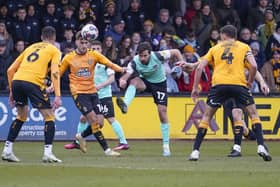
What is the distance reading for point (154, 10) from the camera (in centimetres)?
2738

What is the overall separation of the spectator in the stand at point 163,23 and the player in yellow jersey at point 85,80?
8563 mm

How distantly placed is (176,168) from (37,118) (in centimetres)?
892

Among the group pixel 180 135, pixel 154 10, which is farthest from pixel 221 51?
pixel 154 10

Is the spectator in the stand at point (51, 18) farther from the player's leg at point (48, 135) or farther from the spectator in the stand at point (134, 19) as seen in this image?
the player's leg at point (48, 135)

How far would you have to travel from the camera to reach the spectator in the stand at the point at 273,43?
1038 inches

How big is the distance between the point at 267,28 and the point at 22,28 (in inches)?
285

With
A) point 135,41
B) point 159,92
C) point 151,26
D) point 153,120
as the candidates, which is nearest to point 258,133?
point 159,92

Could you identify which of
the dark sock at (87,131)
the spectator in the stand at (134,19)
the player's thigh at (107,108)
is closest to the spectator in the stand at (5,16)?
the spectator in the stand at (134,19)

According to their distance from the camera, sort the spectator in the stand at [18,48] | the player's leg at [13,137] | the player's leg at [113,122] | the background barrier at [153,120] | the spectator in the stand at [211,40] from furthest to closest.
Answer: the spectator in the stand at [211,40], the spectator in the stand at [18,48], the background barrier at [153,120], the player's leg at [113,122], the player's leg at [13,137]

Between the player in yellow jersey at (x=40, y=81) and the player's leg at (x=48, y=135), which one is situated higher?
the player in yellow jersey at (x=40, y=81)

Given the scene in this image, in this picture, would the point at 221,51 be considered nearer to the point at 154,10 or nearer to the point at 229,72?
the point at 229,72

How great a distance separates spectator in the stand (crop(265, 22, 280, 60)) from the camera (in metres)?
26.4

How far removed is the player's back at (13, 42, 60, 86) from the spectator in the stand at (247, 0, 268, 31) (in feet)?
42.5

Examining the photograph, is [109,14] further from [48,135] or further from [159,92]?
[48,135]
